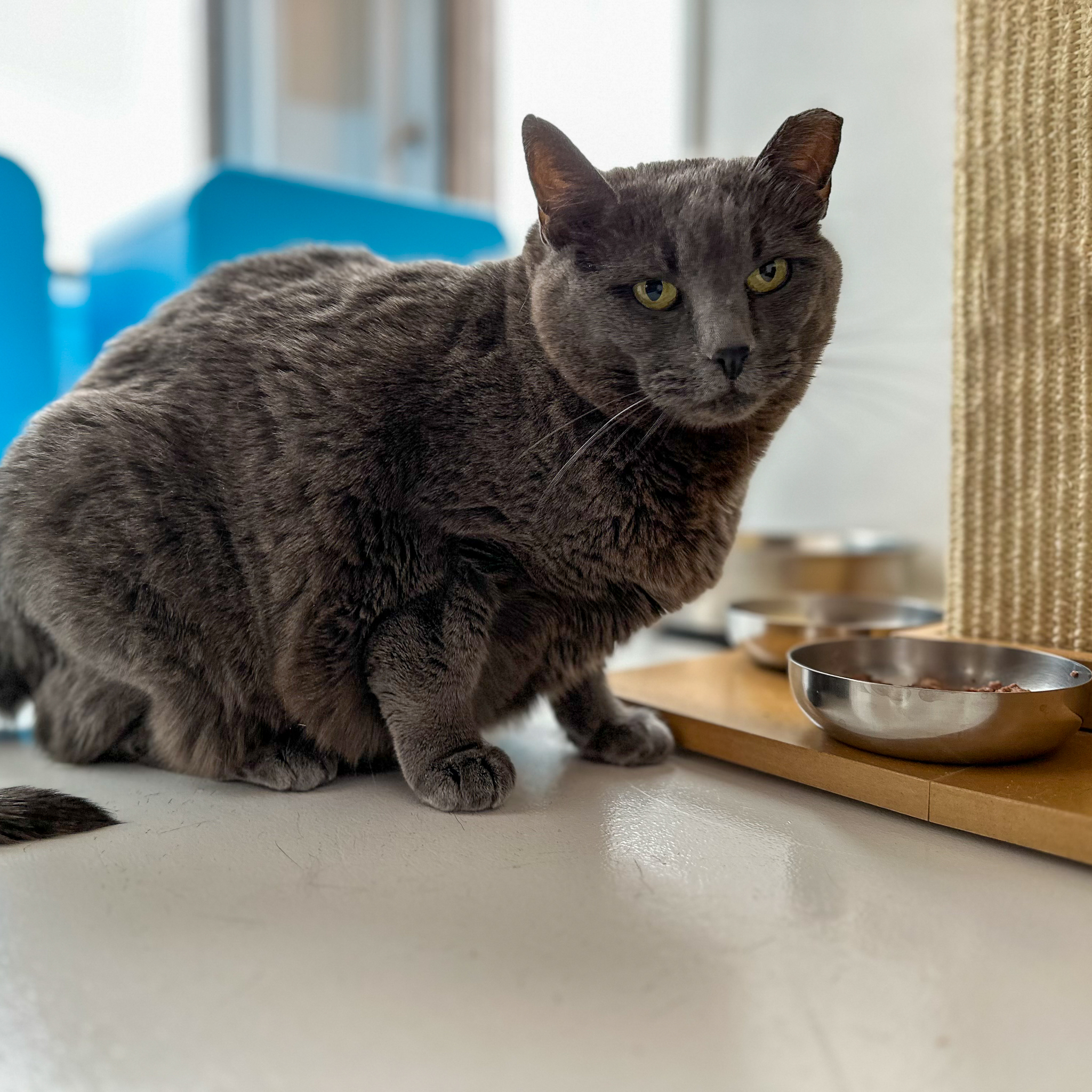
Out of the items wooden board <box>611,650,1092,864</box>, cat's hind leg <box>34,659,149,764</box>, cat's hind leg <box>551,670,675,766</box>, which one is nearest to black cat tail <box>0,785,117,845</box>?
cat's hind leg <box>34,659,149,764</box>

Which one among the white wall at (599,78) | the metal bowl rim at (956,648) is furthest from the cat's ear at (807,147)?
the white wall at (599,78)

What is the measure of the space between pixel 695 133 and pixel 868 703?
1.91 metres

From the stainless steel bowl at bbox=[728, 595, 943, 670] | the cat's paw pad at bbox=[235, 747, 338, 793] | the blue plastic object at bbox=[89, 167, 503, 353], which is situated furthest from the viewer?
the blue plastic object at bbox=[89, 167, 503, 353]

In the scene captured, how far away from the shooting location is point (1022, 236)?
1198 millimetres

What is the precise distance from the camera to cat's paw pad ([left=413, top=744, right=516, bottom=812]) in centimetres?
98

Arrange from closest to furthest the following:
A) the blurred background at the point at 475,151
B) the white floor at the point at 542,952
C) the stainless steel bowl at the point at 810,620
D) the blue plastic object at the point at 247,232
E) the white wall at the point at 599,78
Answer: the white floor at the point at 542,952
the stainless steel bowl at the point at 810,620
the blue plastic object at the point at 247,232
the blurred background at the point at 475,151
the white wall at the point at 599,78

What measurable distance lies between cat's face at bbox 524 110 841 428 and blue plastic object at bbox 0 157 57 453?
960 mm

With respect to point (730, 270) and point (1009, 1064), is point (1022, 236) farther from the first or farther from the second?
point (1009, 1064)

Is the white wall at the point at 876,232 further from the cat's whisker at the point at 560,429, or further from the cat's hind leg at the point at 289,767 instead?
the cat's hind leg at the point at 289,767

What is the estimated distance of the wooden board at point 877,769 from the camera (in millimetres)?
860

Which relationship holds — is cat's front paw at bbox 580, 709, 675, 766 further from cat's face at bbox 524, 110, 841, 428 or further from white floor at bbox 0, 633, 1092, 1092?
cat's face at bbox 524, 110, 841, 428

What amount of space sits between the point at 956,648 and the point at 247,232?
129cm

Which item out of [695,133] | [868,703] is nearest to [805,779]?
[868,703]

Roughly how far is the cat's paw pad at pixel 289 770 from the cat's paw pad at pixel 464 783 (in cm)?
14
